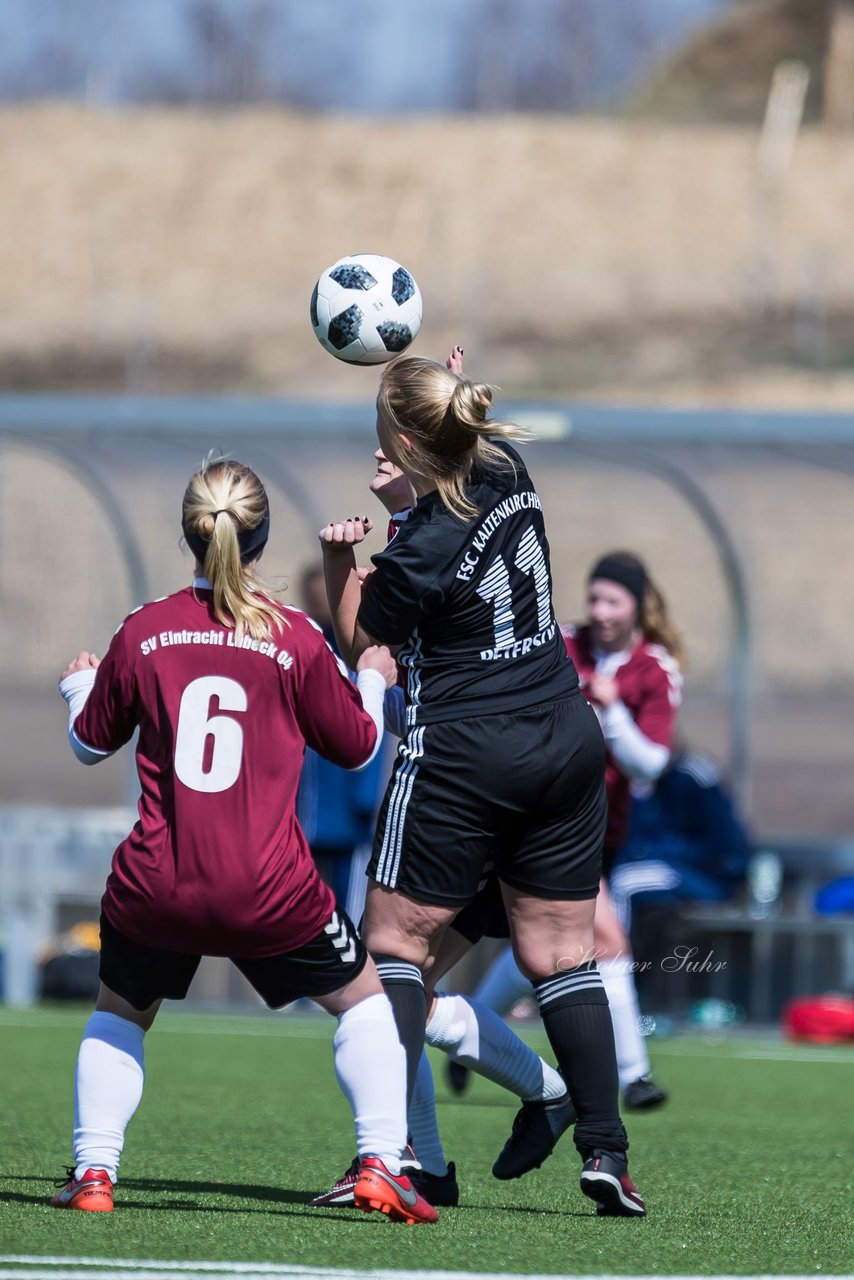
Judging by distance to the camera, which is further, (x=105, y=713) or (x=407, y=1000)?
(x=407, y=1000)

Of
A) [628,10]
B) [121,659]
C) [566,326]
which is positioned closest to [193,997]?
[121,659]

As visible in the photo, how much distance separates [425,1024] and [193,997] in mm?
6372

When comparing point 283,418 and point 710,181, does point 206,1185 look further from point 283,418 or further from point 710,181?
point 710,181

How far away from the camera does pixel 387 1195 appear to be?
12.8 ft

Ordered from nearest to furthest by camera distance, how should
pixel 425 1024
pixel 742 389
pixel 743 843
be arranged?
pixel 425 1024 < pixel 743 843 < pixel 742 389

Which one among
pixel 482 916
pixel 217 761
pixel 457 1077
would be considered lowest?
pixel 457 1077

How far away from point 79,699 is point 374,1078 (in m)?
0.93

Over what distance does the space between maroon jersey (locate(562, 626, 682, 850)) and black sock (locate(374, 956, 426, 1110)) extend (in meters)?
2.25

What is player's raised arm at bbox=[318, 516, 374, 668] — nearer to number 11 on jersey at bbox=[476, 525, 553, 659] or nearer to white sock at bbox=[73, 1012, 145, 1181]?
number 11 on jersey at bbox=[476, 525, 553, 659]

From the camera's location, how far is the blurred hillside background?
2605 centimetres

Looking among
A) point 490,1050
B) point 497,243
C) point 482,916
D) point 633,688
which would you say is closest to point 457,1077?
point 633,688

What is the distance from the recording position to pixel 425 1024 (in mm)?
4266

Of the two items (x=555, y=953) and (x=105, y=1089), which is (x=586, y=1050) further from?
A: (x=105, y=1089)

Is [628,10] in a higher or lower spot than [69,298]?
higher
